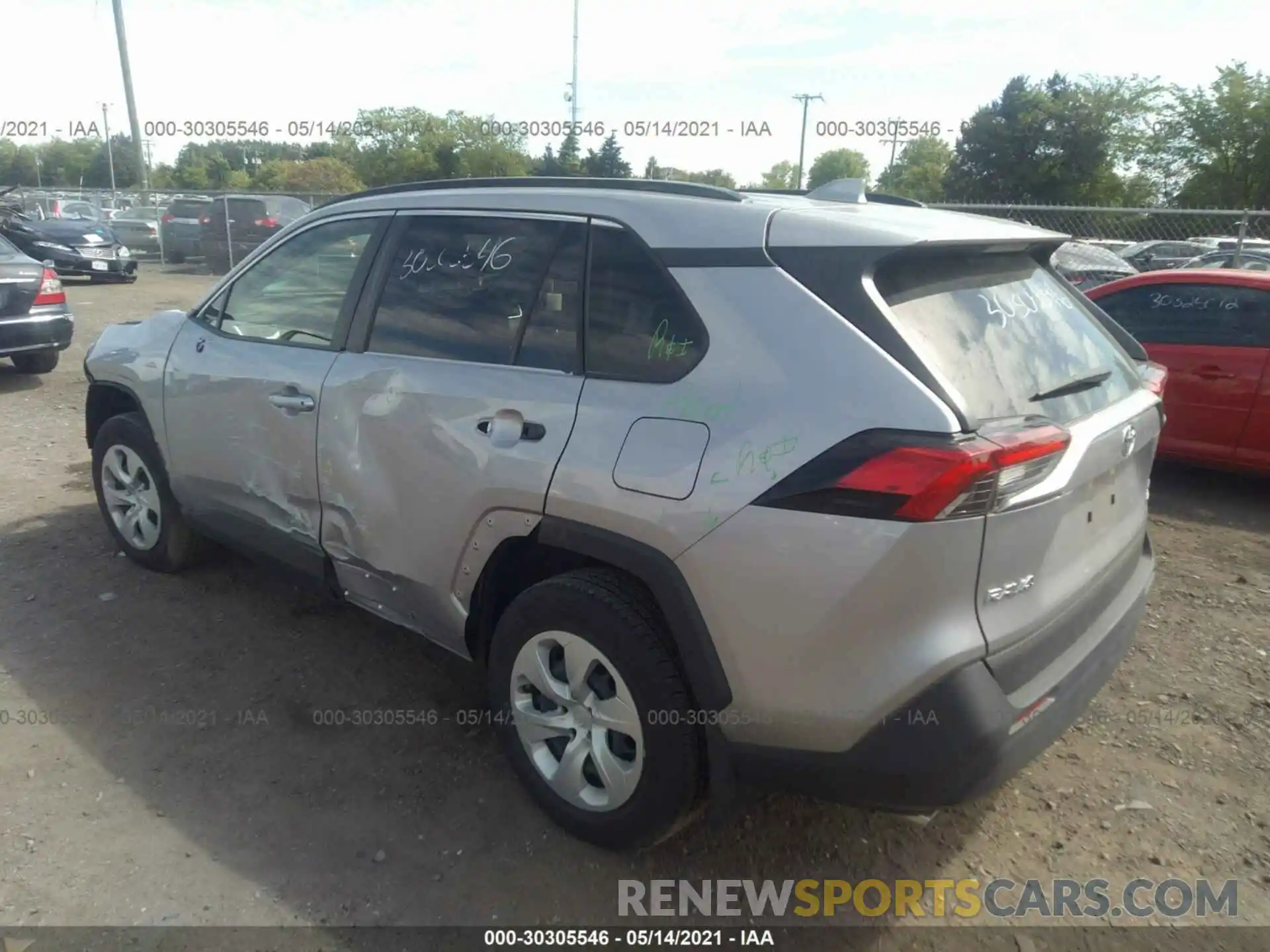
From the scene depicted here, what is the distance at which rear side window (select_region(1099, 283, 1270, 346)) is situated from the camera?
5.69m

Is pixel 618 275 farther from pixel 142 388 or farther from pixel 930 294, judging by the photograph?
pixel 142 388

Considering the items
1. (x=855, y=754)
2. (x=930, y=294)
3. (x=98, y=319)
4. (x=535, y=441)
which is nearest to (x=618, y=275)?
(x=535, y=441)

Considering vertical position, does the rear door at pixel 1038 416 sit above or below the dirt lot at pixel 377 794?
above

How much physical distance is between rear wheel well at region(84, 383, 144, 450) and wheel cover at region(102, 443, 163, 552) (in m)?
0.21

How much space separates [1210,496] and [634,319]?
5.13m

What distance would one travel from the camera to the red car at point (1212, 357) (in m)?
5.65

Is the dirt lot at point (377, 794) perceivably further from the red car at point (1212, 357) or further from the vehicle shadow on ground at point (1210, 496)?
the red car at point (1212, 357)

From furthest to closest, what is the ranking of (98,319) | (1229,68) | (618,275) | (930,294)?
(1229,68), (98,319), (618,275), (930,294)

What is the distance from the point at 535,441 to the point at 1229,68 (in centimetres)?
4924

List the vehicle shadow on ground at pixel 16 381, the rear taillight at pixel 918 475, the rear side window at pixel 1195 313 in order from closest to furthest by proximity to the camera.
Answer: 1. the rear taillight at pixel 918 475
2. the rear side window at pixel 1195 313
3. the vehicle shadow on ground at pixel 16 381

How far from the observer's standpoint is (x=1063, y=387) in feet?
7.98

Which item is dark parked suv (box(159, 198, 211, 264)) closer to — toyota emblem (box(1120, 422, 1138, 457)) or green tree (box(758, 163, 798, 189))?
toyota emblem (box(1120, 422, 1138, 457))

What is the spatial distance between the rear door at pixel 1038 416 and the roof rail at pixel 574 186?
2.10 ft

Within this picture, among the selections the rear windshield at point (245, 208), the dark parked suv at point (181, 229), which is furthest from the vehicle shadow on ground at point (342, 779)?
the dark parked suv at point (181, 229)
